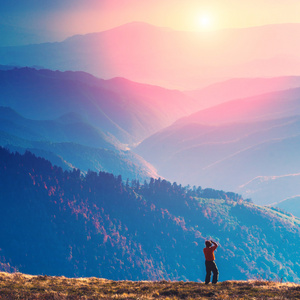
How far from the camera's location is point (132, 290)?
37812mm

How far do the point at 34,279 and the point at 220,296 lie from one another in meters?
19.8

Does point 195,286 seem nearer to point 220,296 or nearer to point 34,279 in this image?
point 220,296

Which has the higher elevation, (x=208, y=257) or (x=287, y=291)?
(x=208, y=257)

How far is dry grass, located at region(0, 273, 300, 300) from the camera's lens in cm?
3409

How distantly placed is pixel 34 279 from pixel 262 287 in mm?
22695

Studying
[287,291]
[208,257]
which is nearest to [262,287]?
[287,291]

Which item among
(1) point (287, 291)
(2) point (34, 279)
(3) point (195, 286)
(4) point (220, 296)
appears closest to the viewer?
(4) point (220, 296)

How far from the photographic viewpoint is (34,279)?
4231cm

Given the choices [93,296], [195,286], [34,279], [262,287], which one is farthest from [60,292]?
[262,287]

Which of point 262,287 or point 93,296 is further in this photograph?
point 262,287

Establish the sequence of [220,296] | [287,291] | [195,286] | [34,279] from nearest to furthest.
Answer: [220,296]
[287,291]
[195,286]
[34,279]

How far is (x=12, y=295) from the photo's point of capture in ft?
112

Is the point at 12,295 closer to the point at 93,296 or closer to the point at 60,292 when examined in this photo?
the point at 60,292

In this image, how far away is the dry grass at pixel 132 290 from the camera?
112 feet
